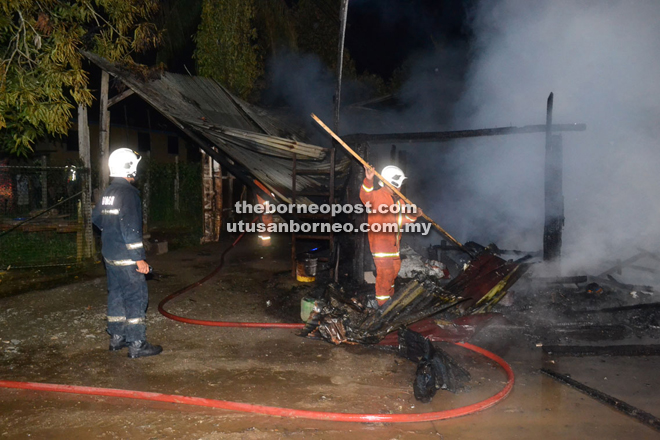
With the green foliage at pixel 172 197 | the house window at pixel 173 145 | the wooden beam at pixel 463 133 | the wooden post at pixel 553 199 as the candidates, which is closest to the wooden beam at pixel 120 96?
the green foliage at pixel 172 197

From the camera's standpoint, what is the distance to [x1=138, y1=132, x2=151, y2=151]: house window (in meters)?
19.9

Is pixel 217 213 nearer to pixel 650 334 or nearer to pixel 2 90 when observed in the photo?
pixel 2 90

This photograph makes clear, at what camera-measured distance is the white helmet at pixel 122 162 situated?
4.66 meters

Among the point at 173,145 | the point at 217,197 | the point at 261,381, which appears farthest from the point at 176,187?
the point at 261,381

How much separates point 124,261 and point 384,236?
120 inches

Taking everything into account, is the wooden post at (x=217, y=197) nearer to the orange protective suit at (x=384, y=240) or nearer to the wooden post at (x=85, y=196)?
the wooden post at (x=85, y=196)

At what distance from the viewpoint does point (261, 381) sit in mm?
4082

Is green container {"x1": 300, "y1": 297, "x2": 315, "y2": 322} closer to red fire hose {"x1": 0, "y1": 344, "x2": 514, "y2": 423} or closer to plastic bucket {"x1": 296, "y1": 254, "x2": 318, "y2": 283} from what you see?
plastic bucket {"x1": 296, "y1": 254, "x2": 318, "y2": 283}

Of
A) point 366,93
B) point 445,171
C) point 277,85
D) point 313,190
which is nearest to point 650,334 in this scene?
point 313,190

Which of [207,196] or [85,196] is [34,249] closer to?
[85,196]

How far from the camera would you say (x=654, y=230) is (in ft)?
24.1

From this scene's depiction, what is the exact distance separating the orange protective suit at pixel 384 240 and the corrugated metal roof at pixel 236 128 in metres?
1.63

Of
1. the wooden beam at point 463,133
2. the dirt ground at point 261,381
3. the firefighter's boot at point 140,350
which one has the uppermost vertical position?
the wooden beam at point 463,133

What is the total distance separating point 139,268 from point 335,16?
858 inches
